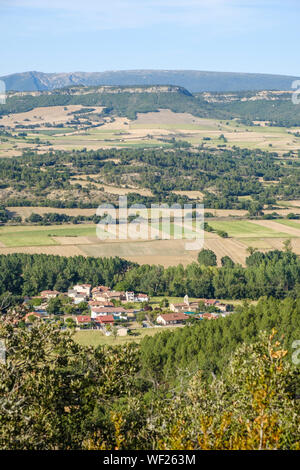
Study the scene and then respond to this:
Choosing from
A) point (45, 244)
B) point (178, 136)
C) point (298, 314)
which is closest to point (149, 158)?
point (178, 136)

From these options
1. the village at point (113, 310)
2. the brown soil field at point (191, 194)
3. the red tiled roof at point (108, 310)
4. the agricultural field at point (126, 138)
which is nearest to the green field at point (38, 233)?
the village at point (113, 310)

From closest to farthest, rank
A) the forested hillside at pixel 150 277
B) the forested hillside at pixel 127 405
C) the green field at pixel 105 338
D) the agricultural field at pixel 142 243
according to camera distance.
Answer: the forested hillside at pixel 127 405 → the green field at pixel 105 338 → the forested hillside at pixel 150 277 → the agricultural field at pixel 142 243

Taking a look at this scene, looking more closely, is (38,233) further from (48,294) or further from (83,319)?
(83,319)

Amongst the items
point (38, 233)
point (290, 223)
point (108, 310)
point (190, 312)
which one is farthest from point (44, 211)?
point (190, 312)

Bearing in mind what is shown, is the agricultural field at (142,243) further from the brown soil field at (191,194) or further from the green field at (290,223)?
the brown soil field at (191,194)

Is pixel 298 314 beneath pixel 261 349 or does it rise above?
beneath

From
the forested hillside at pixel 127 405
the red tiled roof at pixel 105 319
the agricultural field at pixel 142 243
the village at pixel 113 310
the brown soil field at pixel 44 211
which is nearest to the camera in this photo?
the forested hillside at pixel 127 405

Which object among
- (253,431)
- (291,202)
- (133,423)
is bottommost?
(291,202)

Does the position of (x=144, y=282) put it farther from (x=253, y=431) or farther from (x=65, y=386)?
(x=253, y=431)
